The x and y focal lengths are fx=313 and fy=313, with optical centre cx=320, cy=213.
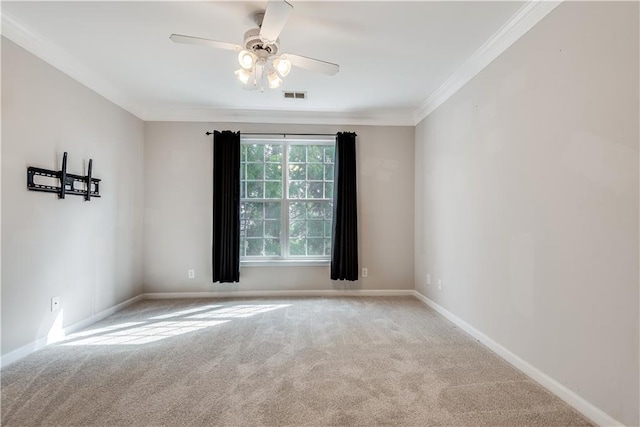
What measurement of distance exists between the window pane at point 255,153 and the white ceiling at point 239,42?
688 millimetres

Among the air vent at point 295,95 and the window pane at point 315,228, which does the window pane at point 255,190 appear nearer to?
the window pane at point 315,228

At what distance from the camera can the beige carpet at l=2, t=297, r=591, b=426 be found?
5.59 feet

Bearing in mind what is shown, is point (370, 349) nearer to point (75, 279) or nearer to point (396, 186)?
point (396, 186)

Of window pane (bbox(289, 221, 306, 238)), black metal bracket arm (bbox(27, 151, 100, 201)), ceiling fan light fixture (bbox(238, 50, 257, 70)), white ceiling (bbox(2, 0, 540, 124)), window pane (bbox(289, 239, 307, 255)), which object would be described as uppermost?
white ceiling (bbox(2, 0, 540, 124))

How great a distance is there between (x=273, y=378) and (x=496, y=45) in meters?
3.01

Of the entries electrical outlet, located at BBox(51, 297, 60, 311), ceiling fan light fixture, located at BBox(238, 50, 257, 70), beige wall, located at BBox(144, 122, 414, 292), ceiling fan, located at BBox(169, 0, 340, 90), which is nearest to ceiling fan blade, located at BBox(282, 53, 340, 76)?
ceiling fan, located at BBox(169, 0, 340, 90)

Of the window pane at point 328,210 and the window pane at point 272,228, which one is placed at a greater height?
the window pane at point 328,210

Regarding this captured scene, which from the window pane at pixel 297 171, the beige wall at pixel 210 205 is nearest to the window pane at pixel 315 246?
the beige wall at pixel 210 205

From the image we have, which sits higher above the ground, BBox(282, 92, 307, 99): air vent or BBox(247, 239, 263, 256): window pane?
BBox(282, 92, 307, 99): air vent

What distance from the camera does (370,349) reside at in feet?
8.38

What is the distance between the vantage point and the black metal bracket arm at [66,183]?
2455 mm

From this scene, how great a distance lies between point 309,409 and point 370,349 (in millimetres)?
918

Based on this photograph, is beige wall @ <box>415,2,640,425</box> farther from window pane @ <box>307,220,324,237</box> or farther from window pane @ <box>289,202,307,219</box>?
window pane @ <box>289,202,307,219</box>

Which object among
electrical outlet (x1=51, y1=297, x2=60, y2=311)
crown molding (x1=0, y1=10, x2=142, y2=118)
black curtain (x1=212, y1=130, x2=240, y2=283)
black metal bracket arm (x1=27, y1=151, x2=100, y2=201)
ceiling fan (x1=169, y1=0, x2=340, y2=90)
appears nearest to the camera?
ceiling fan (x1=169, y1=0, x2=340, y2=90)
